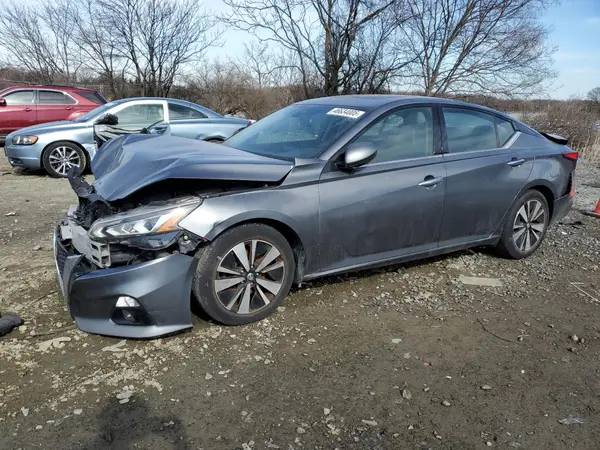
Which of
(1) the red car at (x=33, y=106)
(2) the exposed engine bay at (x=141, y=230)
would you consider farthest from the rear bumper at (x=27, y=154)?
(2) the exposed engine bay at (x=141, y=230)

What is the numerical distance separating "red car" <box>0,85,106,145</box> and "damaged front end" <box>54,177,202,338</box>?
10.5m

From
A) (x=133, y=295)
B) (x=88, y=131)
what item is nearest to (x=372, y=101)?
(x=133, y=295)

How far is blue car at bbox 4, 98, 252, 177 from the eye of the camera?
8.35m

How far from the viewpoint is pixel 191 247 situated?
2.91 metres

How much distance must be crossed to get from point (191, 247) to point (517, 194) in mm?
3133

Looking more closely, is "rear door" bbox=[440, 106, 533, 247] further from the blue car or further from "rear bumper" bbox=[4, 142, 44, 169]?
"rear bumper" bbox=[4, 142, 44, 169]

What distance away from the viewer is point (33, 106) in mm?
12117

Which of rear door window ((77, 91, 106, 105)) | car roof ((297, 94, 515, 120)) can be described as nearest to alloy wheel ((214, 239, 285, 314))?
car roof ((297, 94, 515, 120))

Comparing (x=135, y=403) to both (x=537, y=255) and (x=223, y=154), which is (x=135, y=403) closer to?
(x=223, y=154)

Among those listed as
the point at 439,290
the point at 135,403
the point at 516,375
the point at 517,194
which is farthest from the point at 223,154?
the point at 517,194

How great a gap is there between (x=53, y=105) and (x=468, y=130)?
1122cm

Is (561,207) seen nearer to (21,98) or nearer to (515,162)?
(515,162)

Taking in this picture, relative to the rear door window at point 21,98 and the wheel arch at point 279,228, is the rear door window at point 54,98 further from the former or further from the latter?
the wheel arch at point 279,228

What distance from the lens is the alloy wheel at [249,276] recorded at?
10.2 ft
